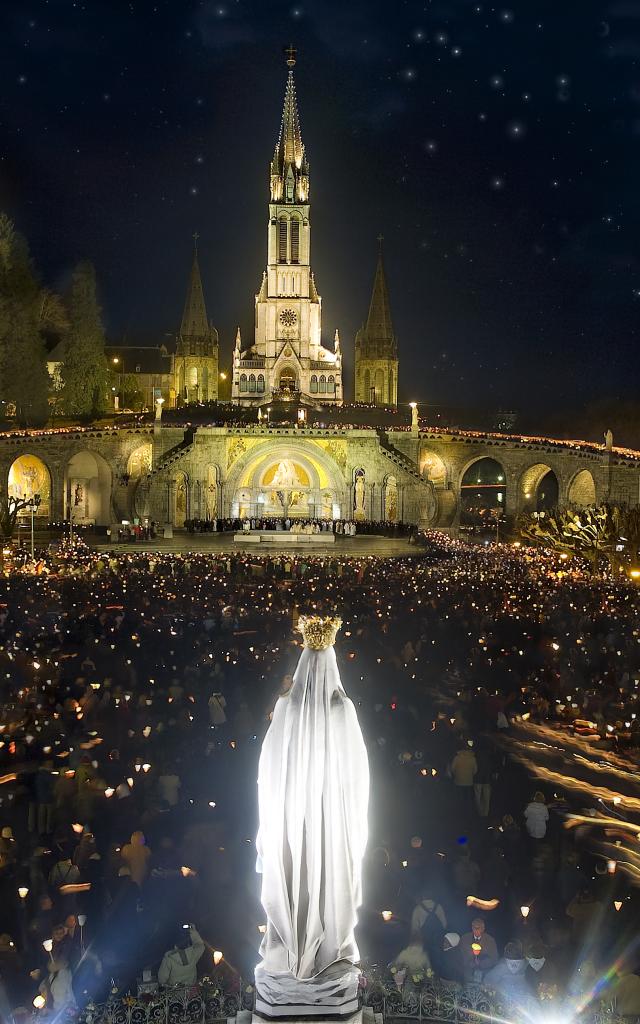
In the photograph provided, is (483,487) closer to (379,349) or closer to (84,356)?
(379,349)

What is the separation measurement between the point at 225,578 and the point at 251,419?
1442 inches

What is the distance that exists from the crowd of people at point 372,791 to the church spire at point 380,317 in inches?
2663

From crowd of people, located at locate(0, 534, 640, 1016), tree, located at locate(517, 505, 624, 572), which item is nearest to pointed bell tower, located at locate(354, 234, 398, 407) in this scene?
tree, located at locate(517, 505, 624, 572)

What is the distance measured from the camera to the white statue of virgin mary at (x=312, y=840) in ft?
19.2

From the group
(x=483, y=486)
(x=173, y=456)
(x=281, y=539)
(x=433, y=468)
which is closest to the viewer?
(x=281, y=539)

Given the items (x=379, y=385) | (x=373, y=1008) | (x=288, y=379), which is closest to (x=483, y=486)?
(x=379, y=385)

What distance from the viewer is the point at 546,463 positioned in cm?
5925

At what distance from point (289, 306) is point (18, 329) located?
32.7 metres

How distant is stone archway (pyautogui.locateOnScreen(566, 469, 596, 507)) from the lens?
189 ft

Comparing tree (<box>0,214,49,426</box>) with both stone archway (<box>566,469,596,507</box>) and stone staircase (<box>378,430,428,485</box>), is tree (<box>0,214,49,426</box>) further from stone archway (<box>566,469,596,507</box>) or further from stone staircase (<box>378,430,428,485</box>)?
stone archway (<box>566,469,596,507</box>)

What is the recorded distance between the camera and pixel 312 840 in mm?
6004

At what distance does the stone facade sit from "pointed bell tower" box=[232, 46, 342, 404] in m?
23.4

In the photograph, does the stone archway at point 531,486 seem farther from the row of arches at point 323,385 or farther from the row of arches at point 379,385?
the row of arches at point 323,385

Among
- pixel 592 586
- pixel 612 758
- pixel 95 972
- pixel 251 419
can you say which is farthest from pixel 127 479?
pixel 95 972
